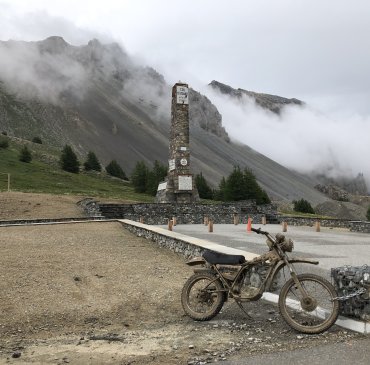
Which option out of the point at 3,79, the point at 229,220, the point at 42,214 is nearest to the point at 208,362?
the point at 42,214

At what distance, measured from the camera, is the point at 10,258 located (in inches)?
500

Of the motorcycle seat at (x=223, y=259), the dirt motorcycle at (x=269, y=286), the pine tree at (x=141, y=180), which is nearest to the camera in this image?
the dirt motorcycle at (x=269, y=286)

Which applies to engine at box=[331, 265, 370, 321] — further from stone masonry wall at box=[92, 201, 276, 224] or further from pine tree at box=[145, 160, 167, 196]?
pine tree at box=[145, 160, 167, 196]

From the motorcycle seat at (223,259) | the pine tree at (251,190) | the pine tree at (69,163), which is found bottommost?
the motorcycle seat at (223,259)

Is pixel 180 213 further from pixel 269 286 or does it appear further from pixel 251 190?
pixel 269 286

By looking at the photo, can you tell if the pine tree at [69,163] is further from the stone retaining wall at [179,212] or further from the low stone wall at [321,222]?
the low stone wall at [321,222]

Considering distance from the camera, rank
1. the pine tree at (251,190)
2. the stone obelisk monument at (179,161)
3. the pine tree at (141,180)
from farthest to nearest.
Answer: the pine tree at (141,180) < the pine tree at (251,190) < the stone obelisk monument at (179,161)

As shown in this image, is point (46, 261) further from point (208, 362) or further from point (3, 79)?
point (3, 79)

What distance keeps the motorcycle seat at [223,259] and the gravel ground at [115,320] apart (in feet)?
3.33

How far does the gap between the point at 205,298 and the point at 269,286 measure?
1.21m

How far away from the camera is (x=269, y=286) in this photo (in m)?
7.62

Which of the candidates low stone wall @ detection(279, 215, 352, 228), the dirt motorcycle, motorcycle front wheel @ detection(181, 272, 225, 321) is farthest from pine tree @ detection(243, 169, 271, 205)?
motorcycle front wheel @ detection(181, 272, 225, 321)

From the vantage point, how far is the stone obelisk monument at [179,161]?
48.9 meters

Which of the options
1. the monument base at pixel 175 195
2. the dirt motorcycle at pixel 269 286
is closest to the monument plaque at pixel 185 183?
the monument base at pixel 175 195
